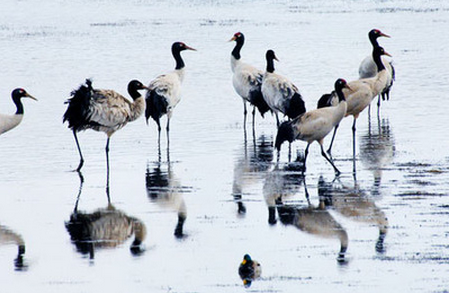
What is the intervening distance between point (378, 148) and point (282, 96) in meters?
2.24

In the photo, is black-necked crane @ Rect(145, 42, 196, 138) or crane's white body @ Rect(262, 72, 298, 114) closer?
crane's white body @ Rect(262, 72, 298, 114)

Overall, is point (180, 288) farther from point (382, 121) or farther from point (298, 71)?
point (298, 71)

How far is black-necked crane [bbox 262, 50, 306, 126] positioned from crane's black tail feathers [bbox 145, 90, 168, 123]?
6.04 feet

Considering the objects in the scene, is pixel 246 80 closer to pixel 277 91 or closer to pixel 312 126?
pixel 277 91

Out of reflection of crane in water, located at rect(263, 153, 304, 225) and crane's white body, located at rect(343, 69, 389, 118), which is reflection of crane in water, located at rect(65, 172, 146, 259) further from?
crane's white body, located at rect(343, 69, 389, 118)

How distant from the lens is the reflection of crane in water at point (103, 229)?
11.0 m

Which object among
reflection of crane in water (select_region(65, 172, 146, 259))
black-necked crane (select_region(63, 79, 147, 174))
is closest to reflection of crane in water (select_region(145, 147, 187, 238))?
reflection of crane in water (select_region(65, 172, 146, 259))

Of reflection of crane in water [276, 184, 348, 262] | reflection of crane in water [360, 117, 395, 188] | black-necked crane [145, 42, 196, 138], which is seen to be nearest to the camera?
reflection of crane in water [276, 184, 348, 262]

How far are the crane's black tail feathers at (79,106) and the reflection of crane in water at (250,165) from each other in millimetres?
2429

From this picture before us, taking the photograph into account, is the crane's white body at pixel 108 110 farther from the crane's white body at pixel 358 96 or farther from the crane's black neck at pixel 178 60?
the crane's black neck at pixel 178 60

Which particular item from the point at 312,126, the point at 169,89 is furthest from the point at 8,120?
the point at 312,126

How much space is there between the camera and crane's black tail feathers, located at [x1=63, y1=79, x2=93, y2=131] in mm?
15586

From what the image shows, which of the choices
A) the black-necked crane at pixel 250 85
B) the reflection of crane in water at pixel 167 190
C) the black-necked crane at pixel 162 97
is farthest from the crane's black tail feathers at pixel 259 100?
the reflection of crane in water at pixel 167 190

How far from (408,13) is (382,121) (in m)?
25.9
